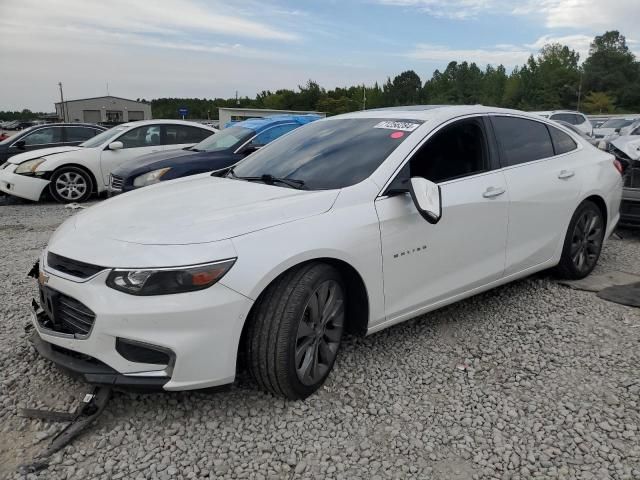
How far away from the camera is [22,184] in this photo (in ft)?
30.1

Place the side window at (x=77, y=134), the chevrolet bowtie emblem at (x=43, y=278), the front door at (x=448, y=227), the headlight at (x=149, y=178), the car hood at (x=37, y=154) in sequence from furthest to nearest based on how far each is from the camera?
1. the side window at (x=77, y=134)
2. the car hood at (x=37, y=154)
3. the headlight at (x=149, y=178)
4. the front door at (x=448, y=227)
5. the chevrolet bowtie emblem at (x=43, y=278)

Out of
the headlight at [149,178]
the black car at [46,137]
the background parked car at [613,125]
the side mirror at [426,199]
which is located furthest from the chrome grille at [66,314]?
the background parked car at [613,125]

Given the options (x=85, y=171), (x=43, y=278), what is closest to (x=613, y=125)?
(x=85, y=171)

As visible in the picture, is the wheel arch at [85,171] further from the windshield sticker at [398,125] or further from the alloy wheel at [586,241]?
the alloy wheel at [586,241]

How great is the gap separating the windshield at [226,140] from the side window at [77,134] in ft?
14.4

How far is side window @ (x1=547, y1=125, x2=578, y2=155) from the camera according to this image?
4426mm

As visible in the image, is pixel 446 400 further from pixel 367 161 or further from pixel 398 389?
pixel 367 161

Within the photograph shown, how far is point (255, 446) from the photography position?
2.49m

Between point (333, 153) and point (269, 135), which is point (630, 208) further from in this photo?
point (269, 135)

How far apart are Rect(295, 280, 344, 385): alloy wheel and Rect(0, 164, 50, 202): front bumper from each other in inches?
319

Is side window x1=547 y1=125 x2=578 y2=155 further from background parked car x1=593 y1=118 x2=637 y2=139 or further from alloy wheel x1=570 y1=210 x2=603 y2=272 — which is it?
background parked car x1=593 y1=118 x2=637 y2=139

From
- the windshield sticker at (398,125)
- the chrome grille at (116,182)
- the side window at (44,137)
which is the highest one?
the windshield sticker at (398,125)

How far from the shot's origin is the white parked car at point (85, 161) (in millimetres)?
9242

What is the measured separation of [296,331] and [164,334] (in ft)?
2.10
